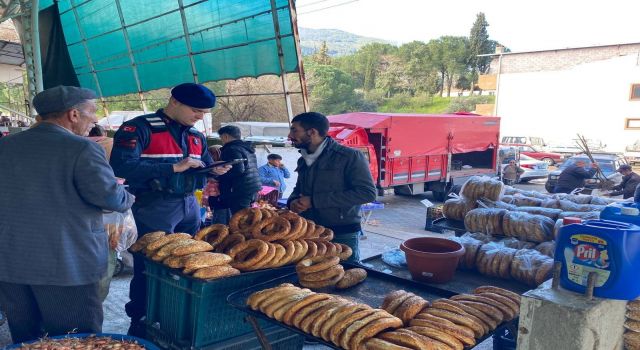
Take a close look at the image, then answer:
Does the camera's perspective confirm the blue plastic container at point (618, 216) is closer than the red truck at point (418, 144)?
Yes

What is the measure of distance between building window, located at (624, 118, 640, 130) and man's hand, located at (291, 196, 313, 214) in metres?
30.2

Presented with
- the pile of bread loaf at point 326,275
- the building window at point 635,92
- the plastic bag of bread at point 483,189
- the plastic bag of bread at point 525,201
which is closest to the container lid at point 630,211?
the pile of bread loaf at point 326,275

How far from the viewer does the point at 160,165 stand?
329cm

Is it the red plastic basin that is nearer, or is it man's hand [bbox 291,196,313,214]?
the red plastic basin

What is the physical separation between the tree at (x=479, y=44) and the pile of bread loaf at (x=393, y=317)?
5522 centimetres

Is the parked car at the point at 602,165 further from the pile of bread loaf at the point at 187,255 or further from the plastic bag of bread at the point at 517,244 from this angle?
the pile of bread loaf at the point at 187,255

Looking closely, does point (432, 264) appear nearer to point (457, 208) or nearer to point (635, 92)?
point (457, 208)

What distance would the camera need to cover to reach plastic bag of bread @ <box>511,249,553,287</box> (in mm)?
2740

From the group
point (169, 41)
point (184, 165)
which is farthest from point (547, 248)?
point (169, 41)

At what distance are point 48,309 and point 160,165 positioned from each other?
116 centimetres

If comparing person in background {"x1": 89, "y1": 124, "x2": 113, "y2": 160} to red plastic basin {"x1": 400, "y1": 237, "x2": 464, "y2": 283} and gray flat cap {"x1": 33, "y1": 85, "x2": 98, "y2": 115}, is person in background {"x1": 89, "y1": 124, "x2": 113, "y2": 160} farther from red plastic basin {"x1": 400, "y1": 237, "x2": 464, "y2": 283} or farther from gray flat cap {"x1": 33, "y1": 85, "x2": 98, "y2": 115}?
red plastic basin {"x1": 400, "y1": 237, "x2": 464, "y2": 283}

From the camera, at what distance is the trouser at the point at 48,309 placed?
2555 mm

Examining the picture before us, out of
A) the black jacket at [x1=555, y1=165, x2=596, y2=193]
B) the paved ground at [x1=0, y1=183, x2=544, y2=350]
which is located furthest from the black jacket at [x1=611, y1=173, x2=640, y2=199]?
the paved ground at [x1=0, y1=183, x2=544, y2=350]

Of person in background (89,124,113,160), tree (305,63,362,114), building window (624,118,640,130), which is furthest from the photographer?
tree (305,63,362,114)
